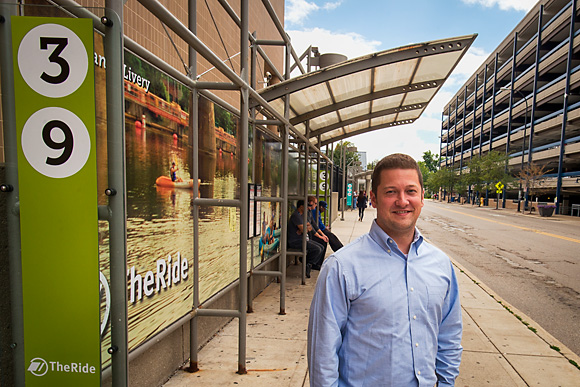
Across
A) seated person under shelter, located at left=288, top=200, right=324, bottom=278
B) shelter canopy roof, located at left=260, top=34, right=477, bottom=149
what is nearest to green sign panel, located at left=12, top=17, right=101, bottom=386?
shelter canopy roof, located at left=260, top=34, right=477, bottom=149

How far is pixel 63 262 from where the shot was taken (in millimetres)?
1454

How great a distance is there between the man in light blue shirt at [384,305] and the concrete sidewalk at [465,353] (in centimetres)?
204

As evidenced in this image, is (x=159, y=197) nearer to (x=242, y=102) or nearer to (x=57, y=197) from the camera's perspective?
(x=242, y=102)

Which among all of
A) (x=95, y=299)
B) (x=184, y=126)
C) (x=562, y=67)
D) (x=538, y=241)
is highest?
(x=562, y=67)

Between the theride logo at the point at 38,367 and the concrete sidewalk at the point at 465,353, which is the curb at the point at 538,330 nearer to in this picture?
the concrete sidewalk at the point at 465,353

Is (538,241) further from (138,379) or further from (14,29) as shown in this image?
(14,29)

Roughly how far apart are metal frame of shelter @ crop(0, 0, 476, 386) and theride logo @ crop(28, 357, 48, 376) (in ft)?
0.18

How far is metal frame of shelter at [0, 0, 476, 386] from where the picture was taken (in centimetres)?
152

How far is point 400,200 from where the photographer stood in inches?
68.6

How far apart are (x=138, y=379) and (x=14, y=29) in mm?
2596

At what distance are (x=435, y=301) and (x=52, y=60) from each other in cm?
186

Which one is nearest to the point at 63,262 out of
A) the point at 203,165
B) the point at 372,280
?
the point at 372,280

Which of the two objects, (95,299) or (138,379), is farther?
(138,379)

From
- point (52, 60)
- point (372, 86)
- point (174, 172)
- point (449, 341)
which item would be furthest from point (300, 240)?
point (52, 60)
